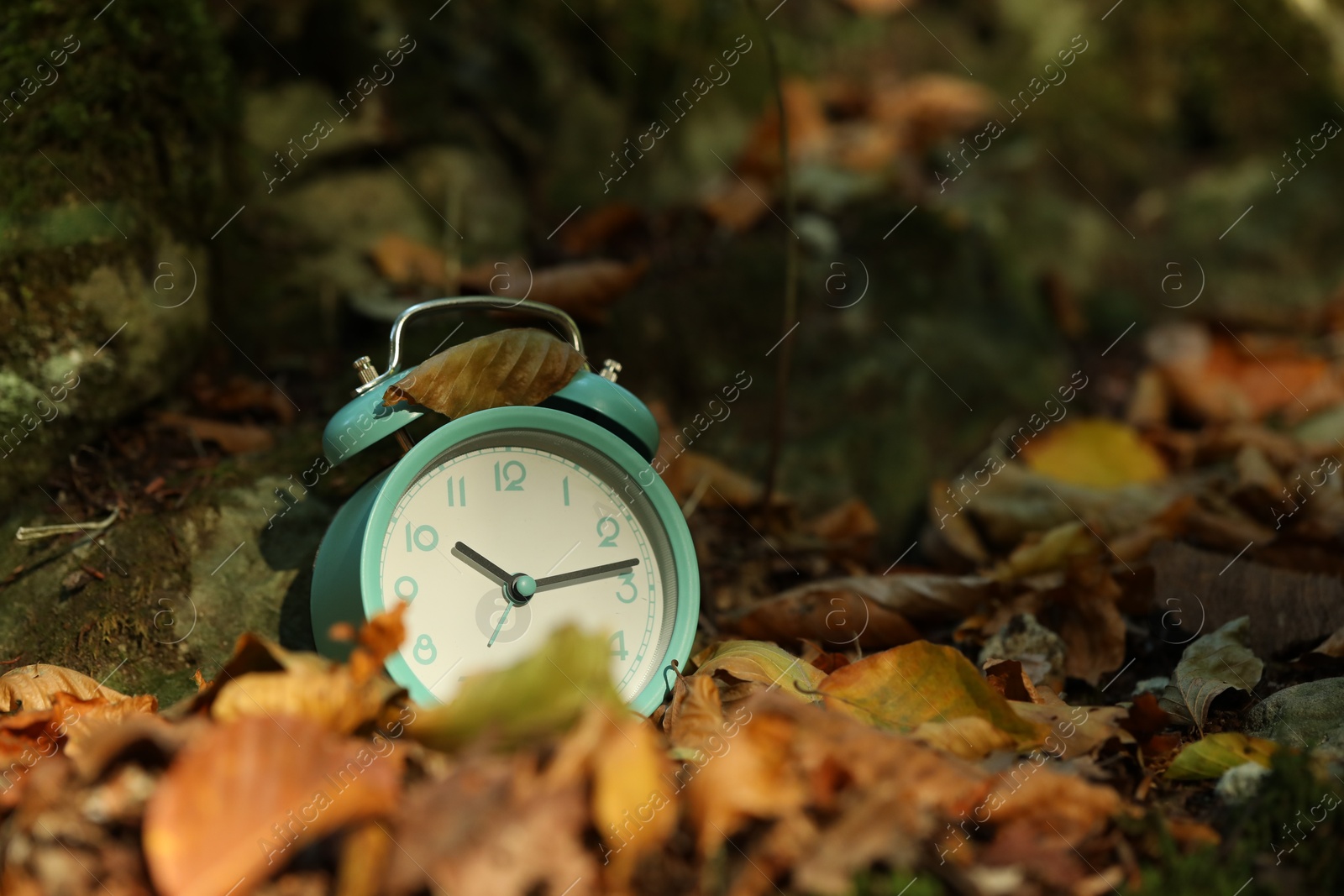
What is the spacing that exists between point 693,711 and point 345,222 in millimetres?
2031

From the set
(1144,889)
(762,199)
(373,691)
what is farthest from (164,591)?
(762,199)

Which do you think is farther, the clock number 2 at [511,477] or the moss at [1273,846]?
the clock number 2 at [511,477]

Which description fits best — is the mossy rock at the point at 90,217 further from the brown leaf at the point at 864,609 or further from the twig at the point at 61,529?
the brown leaf at the point at 864,609

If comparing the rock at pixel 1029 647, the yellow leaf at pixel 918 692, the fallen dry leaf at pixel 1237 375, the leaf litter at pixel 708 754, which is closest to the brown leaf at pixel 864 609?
the leaf litter at pixel 708 754

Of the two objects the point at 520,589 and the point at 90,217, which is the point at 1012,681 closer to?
the point at 520,589

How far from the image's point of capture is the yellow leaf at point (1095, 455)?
315cm

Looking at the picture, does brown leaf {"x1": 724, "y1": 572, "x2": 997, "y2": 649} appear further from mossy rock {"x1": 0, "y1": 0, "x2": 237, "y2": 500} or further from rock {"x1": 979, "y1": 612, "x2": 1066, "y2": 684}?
mossy rock {"x1": 0, "y1": 0, "x2": 237, "y2": 500}

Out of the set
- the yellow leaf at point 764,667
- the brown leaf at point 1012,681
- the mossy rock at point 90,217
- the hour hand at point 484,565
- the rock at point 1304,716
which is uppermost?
the mossy rock at point 90,217

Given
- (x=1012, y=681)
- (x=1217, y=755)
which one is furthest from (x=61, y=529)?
(x=1217, y=755)

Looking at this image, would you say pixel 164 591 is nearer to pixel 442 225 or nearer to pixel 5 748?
pixel 5 748

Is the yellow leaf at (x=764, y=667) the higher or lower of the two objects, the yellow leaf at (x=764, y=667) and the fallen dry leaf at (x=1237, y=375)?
the higher

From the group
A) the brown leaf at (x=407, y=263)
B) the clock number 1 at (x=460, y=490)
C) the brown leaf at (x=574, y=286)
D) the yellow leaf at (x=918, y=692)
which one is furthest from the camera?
the brown leaf at (x=407, y=263)

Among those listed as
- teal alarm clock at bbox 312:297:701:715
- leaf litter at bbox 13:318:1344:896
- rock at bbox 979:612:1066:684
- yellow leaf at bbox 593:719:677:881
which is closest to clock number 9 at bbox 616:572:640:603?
teal alarm clock at bbox 312:297:701:715

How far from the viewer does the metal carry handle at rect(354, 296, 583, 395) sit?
1.80 metres
